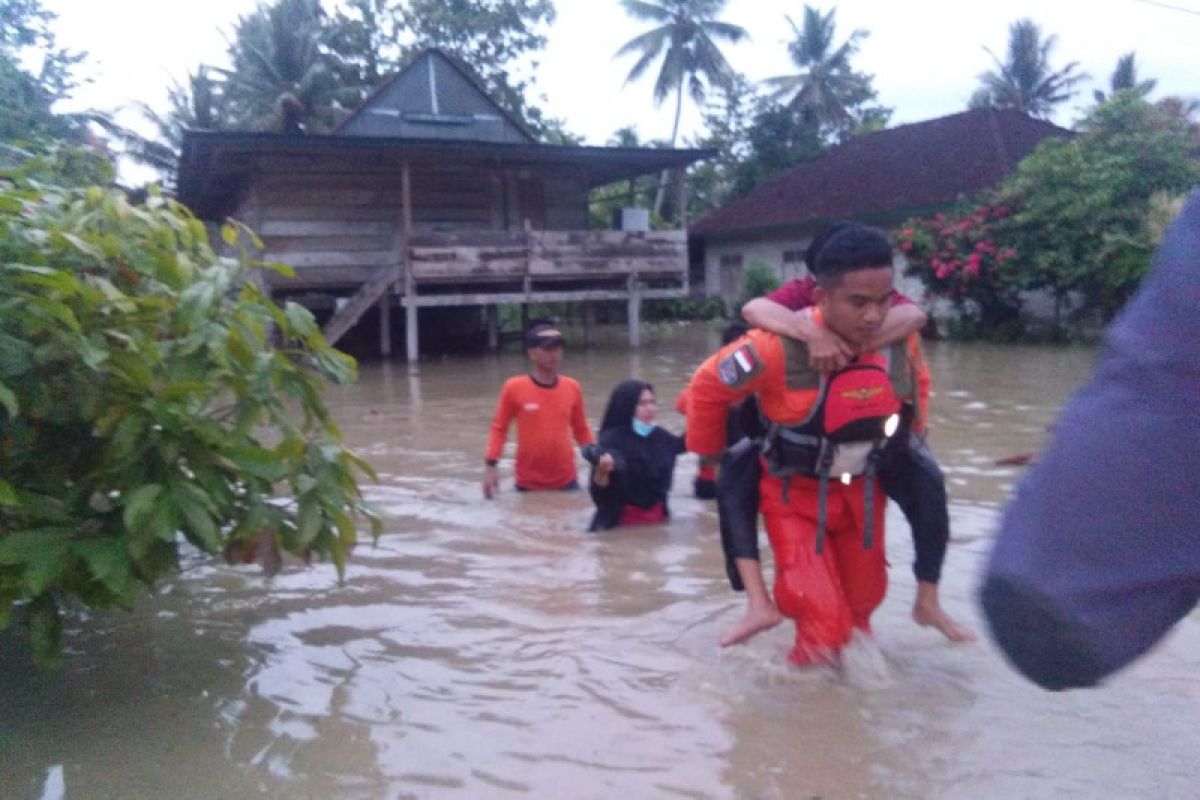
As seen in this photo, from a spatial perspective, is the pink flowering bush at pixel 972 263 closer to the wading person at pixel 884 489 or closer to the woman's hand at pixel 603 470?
the woman's hand at pixel 603 470

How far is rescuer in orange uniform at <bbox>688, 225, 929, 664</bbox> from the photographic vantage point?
424cm

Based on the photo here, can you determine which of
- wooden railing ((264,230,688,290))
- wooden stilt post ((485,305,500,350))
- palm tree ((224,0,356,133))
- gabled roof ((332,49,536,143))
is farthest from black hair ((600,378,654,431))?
Result: palm tree ((224,0,356,133))

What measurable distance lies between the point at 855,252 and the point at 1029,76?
151ft

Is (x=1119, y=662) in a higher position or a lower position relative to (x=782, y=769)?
higher

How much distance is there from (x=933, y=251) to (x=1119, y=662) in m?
23.1

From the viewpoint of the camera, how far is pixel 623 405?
24.6 feet

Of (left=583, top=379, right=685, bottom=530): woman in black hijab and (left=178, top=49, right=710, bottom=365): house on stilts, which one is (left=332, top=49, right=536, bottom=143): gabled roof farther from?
(left=583, top=379, right=685, bottom=530): woman in black hijab

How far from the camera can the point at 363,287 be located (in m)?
20.1

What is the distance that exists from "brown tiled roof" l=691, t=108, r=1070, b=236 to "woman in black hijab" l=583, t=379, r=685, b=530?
20.4 meters

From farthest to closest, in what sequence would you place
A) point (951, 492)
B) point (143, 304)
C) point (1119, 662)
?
point (951, 492) → point (143, 304) → point (1119, 662)

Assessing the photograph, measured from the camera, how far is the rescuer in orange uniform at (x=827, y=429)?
4.24 metres

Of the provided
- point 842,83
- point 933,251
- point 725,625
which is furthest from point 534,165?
point 842,83

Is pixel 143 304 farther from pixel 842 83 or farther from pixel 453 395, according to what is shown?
pixel 842 83

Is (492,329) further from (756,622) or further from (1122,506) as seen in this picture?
(1122,506)
